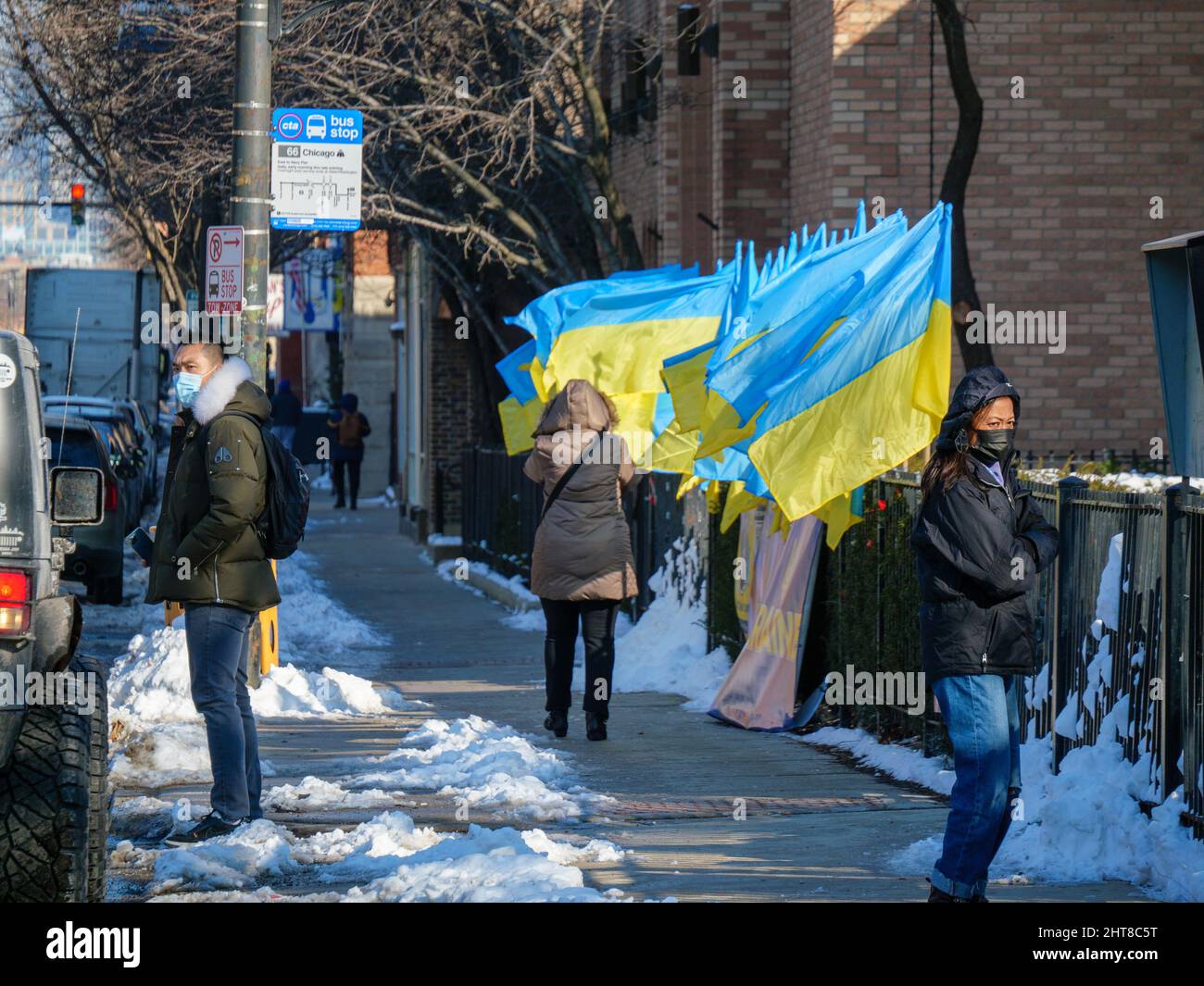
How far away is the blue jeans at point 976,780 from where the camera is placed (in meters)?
6.13

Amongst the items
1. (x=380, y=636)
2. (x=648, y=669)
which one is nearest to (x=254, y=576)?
(x=648, y=669)

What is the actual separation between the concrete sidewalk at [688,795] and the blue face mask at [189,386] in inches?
72.5

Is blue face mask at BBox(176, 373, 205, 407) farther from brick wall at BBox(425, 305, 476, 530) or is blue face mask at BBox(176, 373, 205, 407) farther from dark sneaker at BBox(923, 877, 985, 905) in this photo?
brick wall at BBox(425, 305, 476, 530)

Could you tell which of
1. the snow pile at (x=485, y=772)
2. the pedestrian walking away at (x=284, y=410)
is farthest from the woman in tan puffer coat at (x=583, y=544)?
the pedestrian walking away at (x=284, y=410)

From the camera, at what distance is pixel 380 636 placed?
52.2 feet

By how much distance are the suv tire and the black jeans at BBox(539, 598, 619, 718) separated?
4.51 meters

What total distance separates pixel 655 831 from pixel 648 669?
16.8 ft

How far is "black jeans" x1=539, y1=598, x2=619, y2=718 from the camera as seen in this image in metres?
10.2

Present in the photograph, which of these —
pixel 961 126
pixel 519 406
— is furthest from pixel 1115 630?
pixel 519 406

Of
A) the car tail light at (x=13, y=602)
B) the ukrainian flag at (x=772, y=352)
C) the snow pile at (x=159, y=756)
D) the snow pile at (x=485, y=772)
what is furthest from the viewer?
the ukrainian flag at (x=772, y=352)

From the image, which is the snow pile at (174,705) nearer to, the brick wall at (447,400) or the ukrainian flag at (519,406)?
the ukrainian flag at (519,406)

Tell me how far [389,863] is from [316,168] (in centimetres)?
614

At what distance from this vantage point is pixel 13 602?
18.2 feet

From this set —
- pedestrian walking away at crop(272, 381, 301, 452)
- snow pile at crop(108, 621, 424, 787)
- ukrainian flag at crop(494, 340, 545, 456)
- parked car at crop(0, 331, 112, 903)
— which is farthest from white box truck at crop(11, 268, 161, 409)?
parked car at crop(0, 331, 112, 903)
